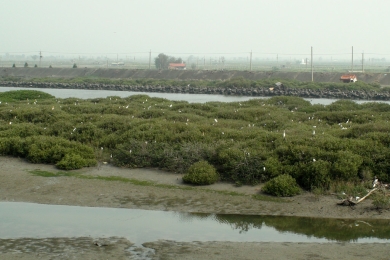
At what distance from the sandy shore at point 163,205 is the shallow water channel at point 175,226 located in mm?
353

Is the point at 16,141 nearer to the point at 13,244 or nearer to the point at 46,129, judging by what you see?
the point at 46,129

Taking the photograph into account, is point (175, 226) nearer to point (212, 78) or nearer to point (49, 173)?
point (49, 173)

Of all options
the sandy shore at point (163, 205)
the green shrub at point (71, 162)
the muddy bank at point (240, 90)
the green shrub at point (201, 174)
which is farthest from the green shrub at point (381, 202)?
the muddy bank at point (240, 90)

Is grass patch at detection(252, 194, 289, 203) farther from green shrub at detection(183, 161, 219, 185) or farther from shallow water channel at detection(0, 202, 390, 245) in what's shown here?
green shrub at detection(183, 161, 219, 185)

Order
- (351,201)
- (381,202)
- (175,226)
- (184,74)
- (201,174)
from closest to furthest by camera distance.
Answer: (175,226)
(381,202)
(351,201)
(201,174)
(184,74)

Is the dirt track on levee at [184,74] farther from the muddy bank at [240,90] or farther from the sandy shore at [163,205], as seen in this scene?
the sandy shore at [163,205]

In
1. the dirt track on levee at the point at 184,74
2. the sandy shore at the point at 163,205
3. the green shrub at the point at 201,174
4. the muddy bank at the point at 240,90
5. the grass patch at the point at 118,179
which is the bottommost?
the sandy shore at the point at 163,205

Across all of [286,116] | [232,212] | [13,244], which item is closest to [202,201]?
[232,212]

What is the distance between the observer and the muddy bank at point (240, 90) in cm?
5019

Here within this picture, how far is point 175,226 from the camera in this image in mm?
10961

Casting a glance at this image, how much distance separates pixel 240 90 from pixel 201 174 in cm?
4373

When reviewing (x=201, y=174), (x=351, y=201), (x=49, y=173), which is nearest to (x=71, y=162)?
(x=49, y=173)

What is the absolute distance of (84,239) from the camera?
980 cm

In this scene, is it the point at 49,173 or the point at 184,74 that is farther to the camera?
the point at 184,74
